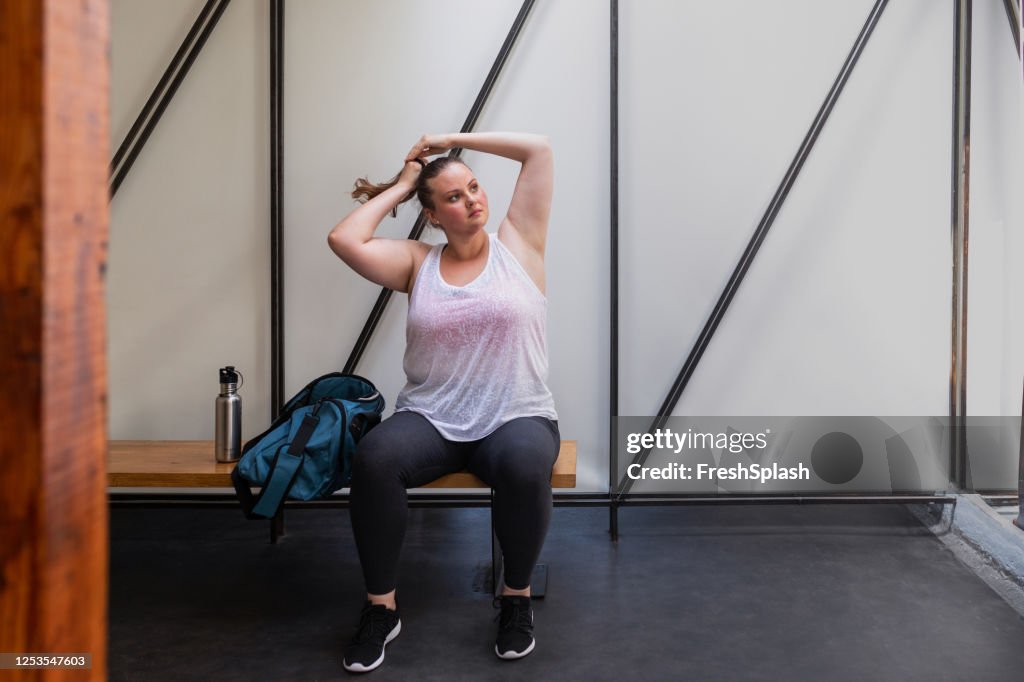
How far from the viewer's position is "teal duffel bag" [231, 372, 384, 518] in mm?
2359

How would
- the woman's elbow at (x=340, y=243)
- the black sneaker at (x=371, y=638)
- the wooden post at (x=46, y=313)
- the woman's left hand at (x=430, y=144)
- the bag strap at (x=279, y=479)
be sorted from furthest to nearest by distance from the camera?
the woman's left hand at (x=430, y=144)
the woman's elbow at (x=340, y=243)
the bag strap at (x=279, y=479)
the black sneaker at (x=371, y=638)
the wooden post at (x=46, y=313)

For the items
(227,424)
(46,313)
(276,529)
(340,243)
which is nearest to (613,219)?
(340,243)

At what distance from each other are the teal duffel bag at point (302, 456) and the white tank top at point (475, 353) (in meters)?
0.20

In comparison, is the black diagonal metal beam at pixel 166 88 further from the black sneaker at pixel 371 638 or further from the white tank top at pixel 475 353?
the black sneaker at pixel 371 638

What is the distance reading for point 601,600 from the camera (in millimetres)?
2531

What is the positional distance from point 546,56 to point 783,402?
1.52 meters

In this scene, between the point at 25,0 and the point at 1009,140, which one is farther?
the point at 1009,140

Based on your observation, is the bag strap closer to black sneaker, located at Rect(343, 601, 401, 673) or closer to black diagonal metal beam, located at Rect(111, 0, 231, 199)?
black sneaker, located at Rect(343, 601, 401, 673)

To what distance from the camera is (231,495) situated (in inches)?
126

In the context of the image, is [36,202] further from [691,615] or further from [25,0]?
[691,615]

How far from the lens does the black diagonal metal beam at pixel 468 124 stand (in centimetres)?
308

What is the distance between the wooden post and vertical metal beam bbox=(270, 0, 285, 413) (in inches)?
87.0

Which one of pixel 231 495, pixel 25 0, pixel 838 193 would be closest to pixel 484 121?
pixel 838 193

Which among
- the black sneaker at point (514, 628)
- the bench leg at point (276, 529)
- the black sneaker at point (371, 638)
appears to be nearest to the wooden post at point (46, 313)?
the black sneaker at point (371, 638)
